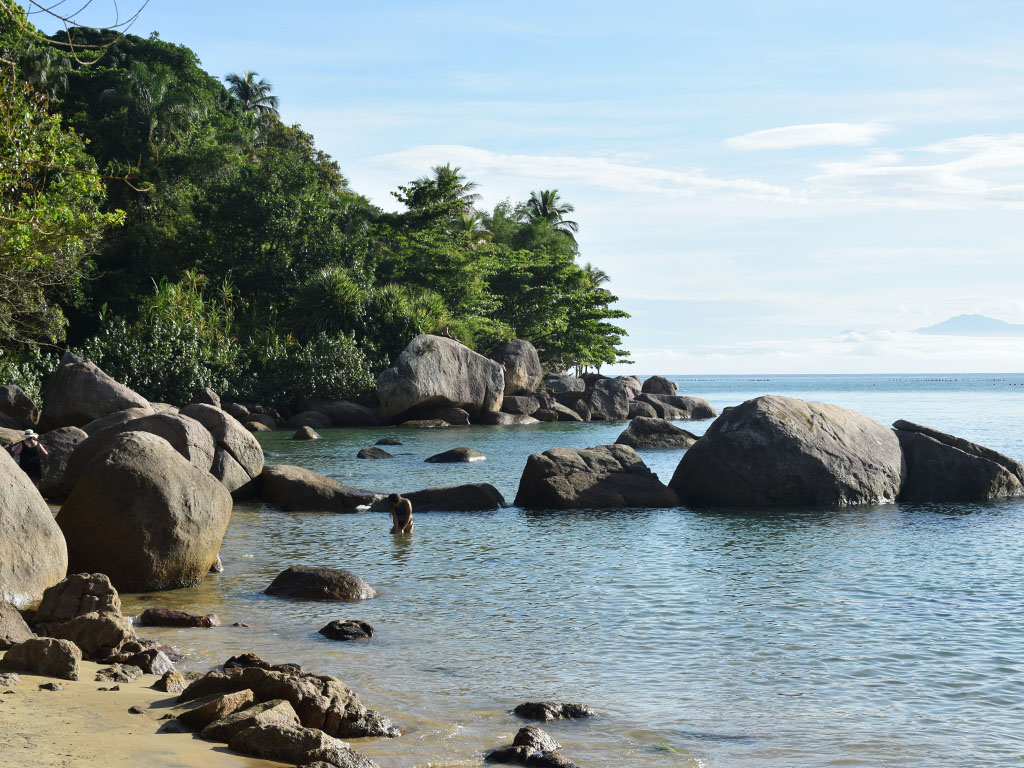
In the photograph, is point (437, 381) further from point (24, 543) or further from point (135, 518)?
point (24, 543)

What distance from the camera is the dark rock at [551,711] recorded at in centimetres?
659

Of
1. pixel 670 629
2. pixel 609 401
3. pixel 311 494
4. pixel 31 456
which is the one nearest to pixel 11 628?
pixel 670 629

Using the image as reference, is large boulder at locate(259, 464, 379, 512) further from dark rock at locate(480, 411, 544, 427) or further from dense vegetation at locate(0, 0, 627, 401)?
dark rock at locate(480, 411, 544, 427)

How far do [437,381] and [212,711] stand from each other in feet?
111

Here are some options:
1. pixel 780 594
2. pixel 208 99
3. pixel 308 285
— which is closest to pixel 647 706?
pixel 780 594

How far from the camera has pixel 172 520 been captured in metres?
10.4

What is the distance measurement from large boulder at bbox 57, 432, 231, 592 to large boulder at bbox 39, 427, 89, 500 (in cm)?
595

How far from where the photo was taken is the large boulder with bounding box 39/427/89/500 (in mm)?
16578

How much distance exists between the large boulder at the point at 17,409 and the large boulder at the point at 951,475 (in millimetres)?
22736

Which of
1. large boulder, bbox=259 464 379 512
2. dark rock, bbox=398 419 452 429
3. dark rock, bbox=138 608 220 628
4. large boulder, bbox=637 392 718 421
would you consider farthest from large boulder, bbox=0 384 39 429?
large boulder, bbox=637 392 718 421

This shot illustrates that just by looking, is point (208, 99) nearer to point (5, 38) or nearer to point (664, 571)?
point (5, 38)

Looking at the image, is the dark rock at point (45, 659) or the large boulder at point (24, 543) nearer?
the dark rock at point (45, 659)

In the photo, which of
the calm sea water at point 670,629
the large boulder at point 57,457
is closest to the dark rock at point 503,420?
the large boulder at point 57,457

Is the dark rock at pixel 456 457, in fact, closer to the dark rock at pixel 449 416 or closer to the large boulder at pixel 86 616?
the dark rock at pixel 449 416
